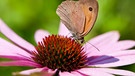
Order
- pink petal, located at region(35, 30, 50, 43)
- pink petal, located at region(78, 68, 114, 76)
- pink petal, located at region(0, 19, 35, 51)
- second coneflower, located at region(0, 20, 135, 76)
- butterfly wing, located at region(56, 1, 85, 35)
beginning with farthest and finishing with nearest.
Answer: pink petal, located at region(35, 30, 50, 43) < pink petal, located at region(0, 19, 35, 51) < butterfly wing, located at region(56, 1, 85, 35) < second coneflower, located at region(0, 20, 135, 76) < pink petal, located at region(78, 68, 114, 76)

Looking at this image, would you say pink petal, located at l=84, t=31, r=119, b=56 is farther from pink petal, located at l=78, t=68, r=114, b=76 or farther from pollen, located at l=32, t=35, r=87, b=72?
pink petal, located at l=78, t=68, r=114, b=76

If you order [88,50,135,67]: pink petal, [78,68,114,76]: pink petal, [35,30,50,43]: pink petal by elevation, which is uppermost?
[35,30,50,43]: pink petal

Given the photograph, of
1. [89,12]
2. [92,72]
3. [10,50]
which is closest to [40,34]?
[10,50]

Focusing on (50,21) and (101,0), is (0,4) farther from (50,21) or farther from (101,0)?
(101,0)

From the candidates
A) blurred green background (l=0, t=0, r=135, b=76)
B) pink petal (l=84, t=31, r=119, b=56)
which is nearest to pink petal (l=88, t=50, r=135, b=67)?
pink petal (l=84, t=31, r=119, b=56)

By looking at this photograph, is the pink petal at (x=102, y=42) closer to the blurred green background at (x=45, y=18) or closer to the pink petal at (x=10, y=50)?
the blurred green background at (x=45, y=18)

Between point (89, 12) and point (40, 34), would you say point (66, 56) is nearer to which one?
point (89, 12)

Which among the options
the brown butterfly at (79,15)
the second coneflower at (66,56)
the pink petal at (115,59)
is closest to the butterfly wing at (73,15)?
the brown butterfly at (79,15)
